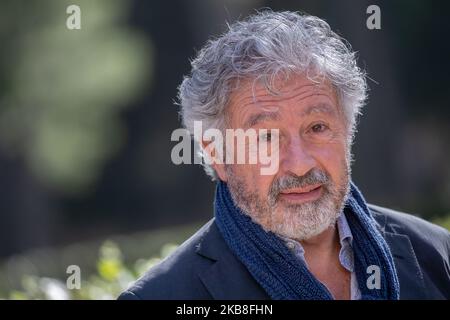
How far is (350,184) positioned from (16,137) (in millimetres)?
11623

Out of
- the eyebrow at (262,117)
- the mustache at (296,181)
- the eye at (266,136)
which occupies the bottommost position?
the mustache at (296,181)

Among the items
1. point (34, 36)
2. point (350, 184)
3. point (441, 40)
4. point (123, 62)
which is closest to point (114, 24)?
point (123, 62)

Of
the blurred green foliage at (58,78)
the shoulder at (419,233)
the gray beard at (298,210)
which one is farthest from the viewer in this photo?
the blurred green foliage at (58,78)

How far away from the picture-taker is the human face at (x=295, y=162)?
293cm

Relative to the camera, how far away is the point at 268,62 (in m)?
2.92

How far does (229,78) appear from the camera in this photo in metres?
2.99

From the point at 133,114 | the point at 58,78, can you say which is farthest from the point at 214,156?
the point at 133,114

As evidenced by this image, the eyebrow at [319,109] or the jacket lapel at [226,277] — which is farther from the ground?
the eyebrow at [319,109]

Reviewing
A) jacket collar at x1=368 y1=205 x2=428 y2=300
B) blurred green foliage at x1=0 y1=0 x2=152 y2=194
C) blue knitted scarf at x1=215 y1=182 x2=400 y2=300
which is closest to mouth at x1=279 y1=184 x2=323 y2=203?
blue knitted scarf at x1=215 y1=182 x2=400 y2=300

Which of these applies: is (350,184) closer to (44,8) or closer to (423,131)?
(44,8)

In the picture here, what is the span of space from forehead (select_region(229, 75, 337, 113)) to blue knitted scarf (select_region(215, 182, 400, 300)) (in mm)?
390

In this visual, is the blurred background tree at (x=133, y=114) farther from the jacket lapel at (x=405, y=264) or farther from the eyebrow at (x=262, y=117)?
the eyebrow at (x=262, y=117)

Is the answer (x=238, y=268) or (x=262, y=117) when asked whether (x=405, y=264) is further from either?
(x=262, y=117)

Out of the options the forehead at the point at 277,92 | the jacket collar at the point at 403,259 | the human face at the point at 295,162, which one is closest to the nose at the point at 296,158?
the human face at the point at 295,162
